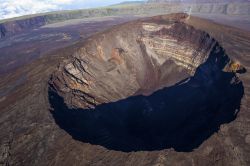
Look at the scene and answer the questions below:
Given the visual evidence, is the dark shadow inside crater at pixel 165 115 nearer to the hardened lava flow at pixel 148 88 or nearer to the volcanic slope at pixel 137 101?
the hardened lava flow at pixel 148 88

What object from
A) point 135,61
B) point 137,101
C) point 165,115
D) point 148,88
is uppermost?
point 135,61

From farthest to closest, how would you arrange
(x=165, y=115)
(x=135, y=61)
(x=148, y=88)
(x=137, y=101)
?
(x=135, y=61), (x=148, y=88), (x=137, y=101), (x=165, y=115)

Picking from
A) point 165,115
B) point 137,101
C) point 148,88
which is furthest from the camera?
point 148,88

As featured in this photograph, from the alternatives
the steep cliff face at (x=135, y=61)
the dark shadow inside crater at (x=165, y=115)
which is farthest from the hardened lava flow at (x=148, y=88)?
the steep cliff face at (x=135, y=61)

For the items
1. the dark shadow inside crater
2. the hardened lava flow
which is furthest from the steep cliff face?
the dark shadow inside crater

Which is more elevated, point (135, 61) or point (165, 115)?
point (135, 61)

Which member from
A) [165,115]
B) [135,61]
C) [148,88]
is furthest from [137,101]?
[135,61]

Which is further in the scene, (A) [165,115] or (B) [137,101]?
(B) [137,101]

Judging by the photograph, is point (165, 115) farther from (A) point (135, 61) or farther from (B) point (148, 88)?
Result: (A) point (135, 61)
